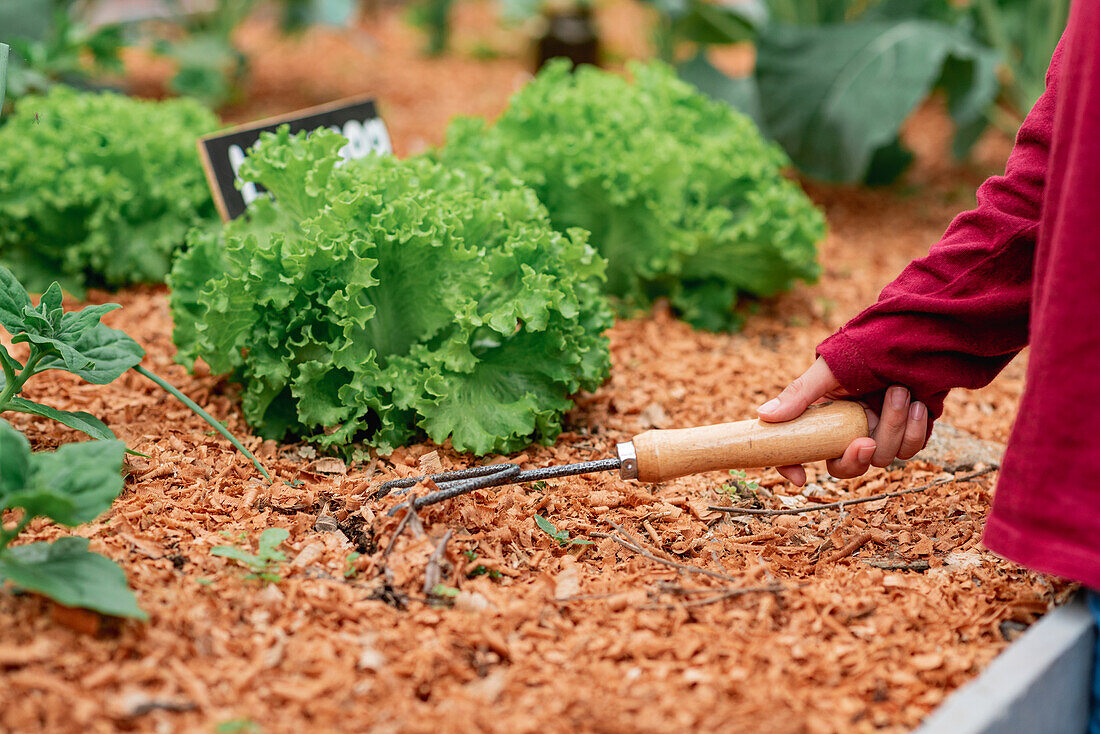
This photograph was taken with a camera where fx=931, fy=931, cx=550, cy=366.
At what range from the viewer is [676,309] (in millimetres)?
3248

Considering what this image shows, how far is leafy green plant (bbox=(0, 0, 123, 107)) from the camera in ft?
13.3

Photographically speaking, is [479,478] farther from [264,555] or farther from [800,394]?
[800,394]

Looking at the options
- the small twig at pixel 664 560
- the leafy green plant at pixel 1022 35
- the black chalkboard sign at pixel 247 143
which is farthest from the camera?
the leafy green plant at pixel 1022 35

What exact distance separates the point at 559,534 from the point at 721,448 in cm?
39

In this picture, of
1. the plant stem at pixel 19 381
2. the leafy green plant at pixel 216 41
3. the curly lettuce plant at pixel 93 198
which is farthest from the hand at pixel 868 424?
the leafy green plant at pixel 216 41

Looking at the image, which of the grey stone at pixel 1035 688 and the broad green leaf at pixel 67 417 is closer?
the grey stone at pixel 1035 688

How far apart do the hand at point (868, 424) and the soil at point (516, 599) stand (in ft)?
0.72

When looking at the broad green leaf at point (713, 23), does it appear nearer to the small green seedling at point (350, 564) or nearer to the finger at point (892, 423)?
the finger at point (892, 423)

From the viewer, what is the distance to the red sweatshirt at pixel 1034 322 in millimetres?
1370

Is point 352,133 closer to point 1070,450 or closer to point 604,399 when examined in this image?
point 604,399

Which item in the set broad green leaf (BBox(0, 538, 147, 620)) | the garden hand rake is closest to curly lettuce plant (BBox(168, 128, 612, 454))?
the garden hand rake

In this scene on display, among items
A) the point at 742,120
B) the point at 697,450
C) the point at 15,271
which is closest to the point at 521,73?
the point at 742,120

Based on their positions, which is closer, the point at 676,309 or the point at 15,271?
the point at 15,271

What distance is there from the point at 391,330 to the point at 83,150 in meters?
1.47
